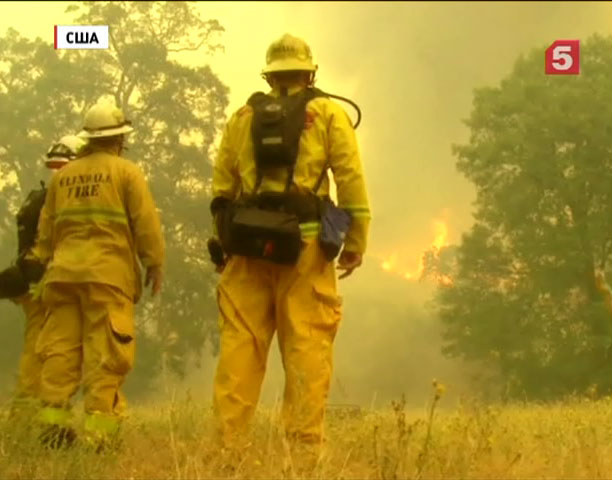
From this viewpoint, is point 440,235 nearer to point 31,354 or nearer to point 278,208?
point 31,354

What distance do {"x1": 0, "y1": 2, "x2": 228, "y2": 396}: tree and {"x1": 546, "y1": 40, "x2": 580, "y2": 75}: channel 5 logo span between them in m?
7.14

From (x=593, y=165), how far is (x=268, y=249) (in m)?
7.09

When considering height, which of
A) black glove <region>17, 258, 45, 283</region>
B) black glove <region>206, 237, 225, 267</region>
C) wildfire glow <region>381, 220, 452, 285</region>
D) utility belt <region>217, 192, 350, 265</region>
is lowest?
wildfire glow <region>381, 220, 452, 285</region>

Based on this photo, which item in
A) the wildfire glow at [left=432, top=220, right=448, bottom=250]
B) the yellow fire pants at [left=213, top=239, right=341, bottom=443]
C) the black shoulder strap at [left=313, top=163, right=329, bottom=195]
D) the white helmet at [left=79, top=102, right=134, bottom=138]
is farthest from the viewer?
the wildfire glow at [left=432, top=220, right=448, bottom=250]

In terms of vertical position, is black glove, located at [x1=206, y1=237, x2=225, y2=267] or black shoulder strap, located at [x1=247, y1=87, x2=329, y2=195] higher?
black shoulder strap, located at [x1=247, y1=87, x2=329, y2=195]

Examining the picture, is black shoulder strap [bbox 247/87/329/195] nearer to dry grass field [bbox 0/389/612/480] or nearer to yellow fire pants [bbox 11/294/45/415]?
dry grass field [bbox 0/389/612/480]

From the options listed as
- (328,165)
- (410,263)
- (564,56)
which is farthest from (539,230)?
(328,165)

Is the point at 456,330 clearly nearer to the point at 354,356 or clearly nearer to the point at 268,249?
the point at 354,356

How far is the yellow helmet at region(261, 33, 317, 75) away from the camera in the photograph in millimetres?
4727

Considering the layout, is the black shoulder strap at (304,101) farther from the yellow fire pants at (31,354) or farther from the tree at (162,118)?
the tree at (162,118)

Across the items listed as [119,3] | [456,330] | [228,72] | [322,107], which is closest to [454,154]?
[456,330]

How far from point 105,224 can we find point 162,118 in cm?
1282

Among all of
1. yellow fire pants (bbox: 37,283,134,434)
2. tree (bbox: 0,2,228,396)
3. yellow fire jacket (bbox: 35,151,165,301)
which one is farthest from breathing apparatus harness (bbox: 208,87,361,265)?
tree (bbox: 0,2,228,396)

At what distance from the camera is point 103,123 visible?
5258 millimetres
